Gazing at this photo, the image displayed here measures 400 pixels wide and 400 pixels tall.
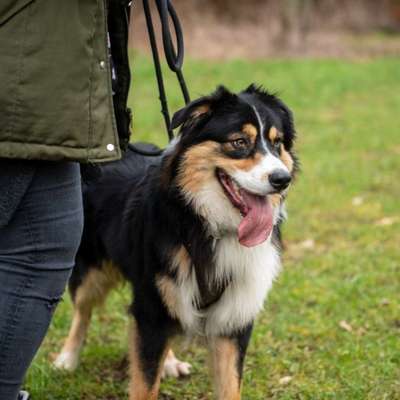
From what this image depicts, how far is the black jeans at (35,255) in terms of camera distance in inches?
96.6

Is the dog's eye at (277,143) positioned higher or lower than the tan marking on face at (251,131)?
lower

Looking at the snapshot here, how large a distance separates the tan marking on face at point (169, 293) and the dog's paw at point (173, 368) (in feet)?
2.96

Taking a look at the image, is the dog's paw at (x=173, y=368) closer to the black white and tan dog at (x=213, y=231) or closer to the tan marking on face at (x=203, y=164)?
the black white and tan dog at (x=213, y=231)

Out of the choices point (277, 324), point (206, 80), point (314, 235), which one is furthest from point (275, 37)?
point (277, 324)

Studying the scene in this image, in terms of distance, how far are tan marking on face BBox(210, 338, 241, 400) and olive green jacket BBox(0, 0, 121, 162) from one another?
1362 mm

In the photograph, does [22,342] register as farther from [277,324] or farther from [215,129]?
[277,324]

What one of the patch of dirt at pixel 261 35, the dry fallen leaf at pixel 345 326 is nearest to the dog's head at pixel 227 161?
the dry fallen leaf at pixel 345 326

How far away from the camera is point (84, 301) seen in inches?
169

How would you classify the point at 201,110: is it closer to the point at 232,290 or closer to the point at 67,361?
the point at 232,290

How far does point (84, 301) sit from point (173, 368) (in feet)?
A: 2.06

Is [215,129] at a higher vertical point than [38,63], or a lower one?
lower

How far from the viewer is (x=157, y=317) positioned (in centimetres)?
331

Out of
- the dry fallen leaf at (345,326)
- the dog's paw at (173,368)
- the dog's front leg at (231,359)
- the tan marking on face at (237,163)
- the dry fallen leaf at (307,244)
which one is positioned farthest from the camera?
the dry fallen leaf at (307,244)

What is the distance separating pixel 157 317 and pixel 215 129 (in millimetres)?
848
